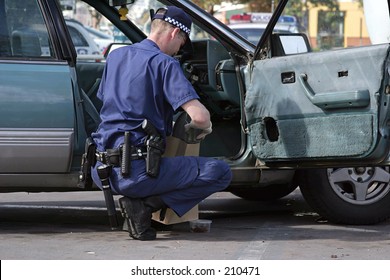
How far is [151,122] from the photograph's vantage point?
603cm

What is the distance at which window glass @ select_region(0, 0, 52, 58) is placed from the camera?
6.43 m

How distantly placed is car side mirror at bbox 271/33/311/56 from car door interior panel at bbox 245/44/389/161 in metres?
0.15

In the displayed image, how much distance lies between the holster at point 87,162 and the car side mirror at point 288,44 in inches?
51.0

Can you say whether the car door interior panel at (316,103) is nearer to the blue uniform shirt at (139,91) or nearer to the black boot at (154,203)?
the blue uniform shirt at (139,91)

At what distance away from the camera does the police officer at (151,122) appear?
6.00m

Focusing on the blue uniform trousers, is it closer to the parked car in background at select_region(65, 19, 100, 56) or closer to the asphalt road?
the asphalt road

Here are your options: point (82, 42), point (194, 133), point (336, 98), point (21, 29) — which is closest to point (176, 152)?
point (194, 133)

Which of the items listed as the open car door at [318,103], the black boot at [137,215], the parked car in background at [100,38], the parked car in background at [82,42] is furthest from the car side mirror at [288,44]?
the parked car in background at [100,38]

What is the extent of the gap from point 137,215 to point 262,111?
1.03 metres

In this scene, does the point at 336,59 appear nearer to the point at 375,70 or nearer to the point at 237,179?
the point at 375,70

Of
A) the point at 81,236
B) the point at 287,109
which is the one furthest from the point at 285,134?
the point at 81,236

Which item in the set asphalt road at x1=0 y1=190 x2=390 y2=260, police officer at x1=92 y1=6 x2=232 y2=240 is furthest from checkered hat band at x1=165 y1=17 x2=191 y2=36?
asphalt road at x1=0 y1=190 x2=390 y2=260

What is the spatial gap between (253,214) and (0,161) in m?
2.25

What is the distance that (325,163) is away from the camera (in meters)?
6.28
